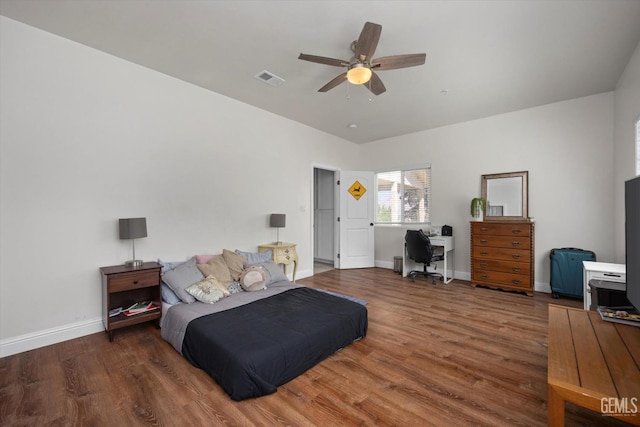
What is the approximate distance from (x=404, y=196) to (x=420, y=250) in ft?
4.99

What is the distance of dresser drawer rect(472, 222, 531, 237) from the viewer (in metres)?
4.06

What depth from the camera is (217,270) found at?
10.5ft

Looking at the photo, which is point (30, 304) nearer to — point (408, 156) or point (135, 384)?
point (135, 384)

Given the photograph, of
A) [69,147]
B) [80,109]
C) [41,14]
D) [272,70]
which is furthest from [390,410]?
[41,14]

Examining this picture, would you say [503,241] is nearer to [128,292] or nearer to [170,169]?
[170,169]

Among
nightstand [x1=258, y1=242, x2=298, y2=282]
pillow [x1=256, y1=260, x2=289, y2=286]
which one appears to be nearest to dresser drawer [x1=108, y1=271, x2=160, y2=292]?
pillow [x1=256, y1=260, x2=289, y2=286]

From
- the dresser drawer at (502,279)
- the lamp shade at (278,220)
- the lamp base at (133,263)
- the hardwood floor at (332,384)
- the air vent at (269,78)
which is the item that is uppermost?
the air vent at (269,78)

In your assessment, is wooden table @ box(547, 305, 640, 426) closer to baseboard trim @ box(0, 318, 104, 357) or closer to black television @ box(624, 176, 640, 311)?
black television @ box(624, 176, 640, 311)

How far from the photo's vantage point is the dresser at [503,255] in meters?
4.05

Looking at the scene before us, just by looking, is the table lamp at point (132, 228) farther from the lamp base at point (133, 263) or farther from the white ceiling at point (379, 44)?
the white ceiling at point (379, 44)

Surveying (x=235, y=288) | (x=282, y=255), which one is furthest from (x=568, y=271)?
(x=235, y=288)

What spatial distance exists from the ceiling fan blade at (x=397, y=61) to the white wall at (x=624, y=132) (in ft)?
7.76

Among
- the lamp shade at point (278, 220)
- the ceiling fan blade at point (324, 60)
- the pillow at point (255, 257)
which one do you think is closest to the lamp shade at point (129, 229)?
the pillow at point (255, 257)

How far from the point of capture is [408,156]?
566 cm
